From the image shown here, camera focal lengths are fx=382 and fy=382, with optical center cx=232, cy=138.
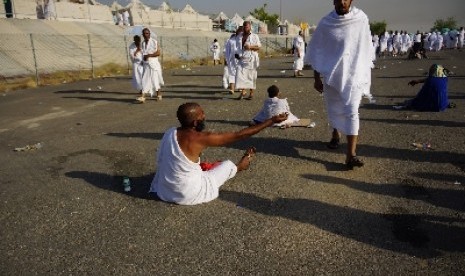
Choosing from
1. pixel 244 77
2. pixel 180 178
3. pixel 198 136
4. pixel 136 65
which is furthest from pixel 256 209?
pixel 136 65

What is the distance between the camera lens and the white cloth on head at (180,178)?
13.3 ft

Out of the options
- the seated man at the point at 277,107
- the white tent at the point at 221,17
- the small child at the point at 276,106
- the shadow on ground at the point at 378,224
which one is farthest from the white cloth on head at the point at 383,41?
the white tent at the point at 221,17

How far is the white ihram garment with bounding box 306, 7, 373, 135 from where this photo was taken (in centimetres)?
495

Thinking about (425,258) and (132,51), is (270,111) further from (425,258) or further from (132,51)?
(132,51)

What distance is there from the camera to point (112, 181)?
5121 mm

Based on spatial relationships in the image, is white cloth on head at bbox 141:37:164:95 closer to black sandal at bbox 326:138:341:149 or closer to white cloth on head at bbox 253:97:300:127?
white cloth on head at bbox 253:97:300:127

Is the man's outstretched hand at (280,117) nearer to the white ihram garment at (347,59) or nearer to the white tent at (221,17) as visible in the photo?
the white ihram garment at (347,59)

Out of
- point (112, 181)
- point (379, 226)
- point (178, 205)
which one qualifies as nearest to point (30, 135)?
point (112, 181)

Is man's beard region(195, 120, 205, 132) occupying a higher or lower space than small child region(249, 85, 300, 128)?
higher

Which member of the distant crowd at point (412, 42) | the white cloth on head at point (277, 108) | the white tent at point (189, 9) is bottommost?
the white cloth on head at point (277, 108)

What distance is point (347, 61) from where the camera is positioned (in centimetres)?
501

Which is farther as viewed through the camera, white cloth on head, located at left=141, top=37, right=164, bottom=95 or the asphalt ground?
white cloth on head, located at left=141, top=37, right=164, bottom=95

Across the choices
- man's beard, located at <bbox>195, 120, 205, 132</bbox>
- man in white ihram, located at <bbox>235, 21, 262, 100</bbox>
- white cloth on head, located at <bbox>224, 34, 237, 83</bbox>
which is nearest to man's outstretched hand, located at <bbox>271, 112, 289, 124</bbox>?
man's beard, located at <bbox>195, 120, 205, 132</bbox>

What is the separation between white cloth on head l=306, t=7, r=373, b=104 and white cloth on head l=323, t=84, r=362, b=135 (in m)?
0.08
